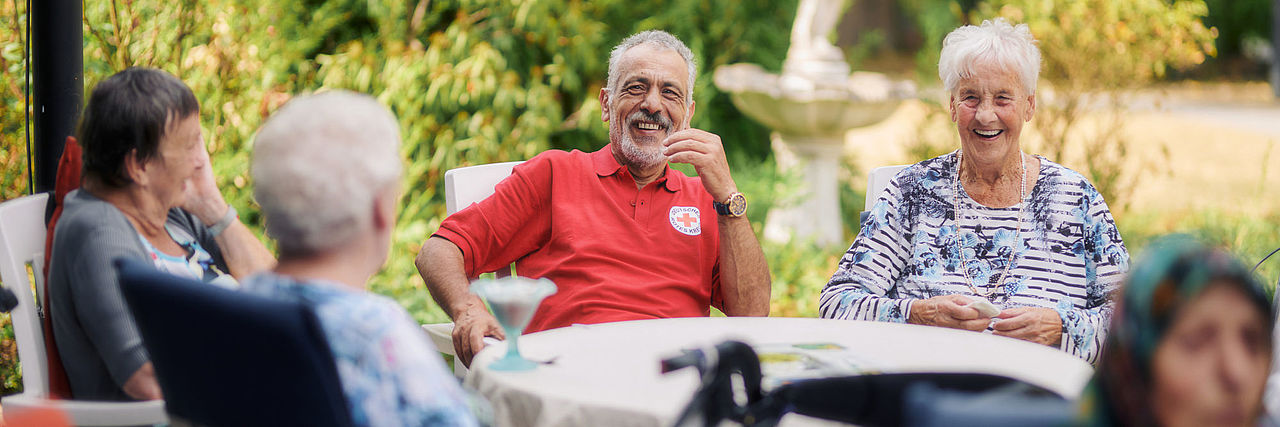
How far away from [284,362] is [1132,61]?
632 centimetres

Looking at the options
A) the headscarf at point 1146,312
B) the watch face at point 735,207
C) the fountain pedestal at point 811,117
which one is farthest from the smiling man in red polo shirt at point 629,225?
the fountain pedestal at point 811,117

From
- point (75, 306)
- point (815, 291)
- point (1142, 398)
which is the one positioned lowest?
point (815, 291)

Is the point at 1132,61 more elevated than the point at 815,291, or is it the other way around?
the point at 1132,61

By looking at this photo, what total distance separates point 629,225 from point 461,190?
48cm

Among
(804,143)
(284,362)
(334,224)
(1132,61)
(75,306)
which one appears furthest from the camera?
(1132,61)

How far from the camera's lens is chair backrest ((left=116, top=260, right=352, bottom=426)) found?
1.26m

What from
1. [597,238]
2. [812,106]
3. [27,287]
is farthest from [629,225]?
[812,106]

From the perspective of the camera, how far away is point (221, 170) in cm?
469

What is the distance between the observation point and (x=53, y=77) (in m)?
2.60

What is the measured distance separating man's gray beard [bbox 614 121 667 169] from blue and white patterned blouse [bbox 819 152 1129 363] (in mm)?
542

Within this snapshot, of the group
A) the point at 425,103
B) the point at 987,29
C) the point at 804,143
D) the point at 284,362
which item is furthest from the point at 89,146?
the point at 804,143

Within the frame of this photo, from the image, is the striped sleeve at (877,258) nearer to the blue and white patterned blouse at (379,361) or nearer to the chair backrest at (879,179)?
the chair backrest at (879,179)

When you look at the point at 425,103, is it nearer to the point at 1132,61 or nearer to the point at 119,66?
the point at 119,66

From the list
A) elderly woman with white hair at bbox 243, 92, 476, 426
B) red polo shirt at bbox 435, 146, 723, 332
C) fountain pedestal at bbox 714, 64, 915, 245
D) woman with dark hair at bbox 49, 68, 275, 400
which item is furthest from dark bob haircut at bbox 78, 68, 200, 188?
fountain pedestal at bbox 714, 64, 915, 245
